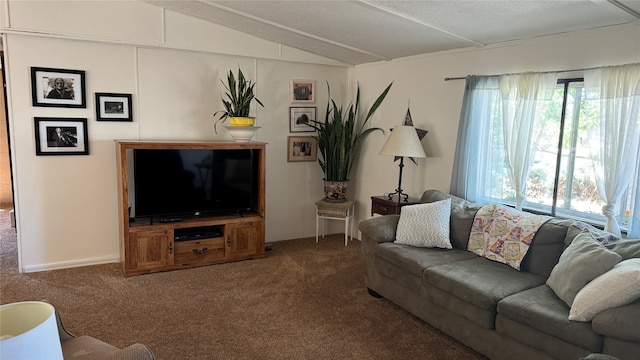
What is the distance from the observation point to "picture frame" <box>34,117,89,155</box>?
3.99m

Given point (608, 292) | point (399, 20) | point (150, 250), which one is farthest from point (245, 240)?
point (608, 292)

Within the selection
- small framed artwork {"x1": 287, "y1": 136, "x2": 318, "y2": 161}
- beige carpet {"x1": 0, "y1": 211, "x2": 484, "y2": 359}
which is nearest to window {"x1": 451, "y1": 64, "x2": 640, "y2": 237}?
beige carpet {"x1": 0, "y1": 211, "x2": 484, "y2": 359}

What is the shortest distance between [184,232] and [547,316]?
3.29 m

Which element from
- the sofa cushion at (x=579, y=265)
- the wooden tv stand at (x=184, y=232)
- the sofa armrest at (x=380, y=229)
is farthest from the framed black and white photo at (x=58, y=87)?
the sofa cushion at (x=579, y=265)

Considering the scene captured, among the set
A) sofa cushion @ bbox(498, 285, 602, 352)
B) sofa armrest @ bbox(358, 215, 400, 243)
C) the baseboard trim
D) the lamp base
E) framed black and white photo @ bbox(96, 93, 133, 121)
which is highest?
framed black and white photo @ bbox(96, 93, 133, 121)

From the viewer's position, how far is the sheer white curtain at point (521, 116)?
3381mm

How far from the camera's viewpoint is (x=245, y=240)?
455 centimetres

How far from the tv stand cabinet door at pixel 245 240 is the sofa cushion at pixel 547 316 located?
2647 millimetres

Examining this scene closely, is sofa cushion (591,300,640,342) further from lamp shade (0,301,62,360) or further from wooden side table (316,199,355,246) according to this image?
wooden side table (316,199,355,246)

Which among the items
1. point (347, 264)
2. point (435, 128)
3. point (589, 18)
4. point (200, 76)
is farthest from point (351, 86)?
point (589, 18)

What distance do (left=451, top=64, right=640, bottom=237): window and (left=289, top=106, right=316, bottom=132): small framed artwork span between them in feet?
6.35

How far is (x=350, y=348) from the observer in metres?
2.89

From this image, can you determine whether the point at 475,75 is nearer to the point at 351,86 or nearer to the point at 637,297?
the point at 351,86

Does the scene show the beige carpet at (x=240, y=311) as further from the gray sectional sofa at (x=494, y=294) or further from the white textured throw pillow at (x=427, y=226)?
the white textured throw pillow at (x=427, y=226)
